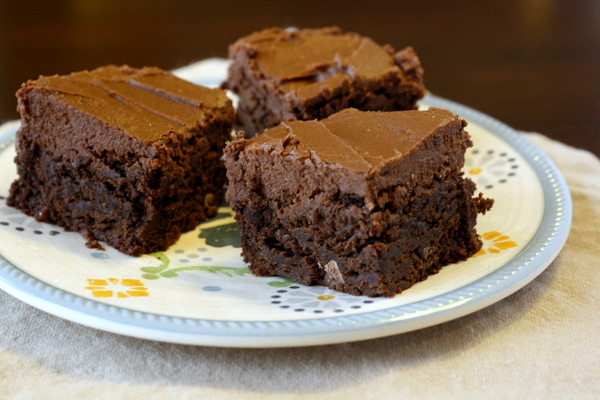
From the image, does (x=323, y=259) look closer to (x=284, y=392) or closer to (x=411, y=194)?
(x=411, y=194)

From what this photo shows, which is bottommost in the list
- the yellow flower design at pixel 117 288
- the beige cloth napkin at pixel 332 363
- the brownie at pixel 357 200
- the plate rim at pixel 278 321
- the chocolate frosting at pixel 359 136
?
the beige cloth napkin at pixel 332 363

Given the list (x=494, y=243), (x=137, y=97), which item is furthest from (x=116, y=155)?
(x=494, y=243)

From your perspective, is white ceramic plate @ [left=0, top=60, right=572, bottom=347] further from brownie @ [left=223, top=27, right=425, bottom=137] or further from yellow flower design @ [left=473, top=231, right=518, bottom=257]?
brownie @ [left=223, top=27, right=425, bottom=137]

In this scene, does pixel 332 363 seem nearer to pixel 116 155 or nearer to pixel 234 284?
pixel 234 284

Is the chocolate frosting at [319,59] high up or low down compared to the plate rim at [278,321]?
up

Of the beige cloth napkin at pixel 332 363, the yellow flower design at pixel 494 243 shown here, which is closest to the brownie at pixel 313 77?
the yellow flower design at pixel 494 243

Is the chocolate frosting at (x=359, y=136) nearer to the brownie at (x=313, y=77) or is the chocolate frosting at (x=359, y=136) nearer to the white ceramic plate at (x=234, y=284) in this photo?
the white ceramic plate at (x=234, y=284)
